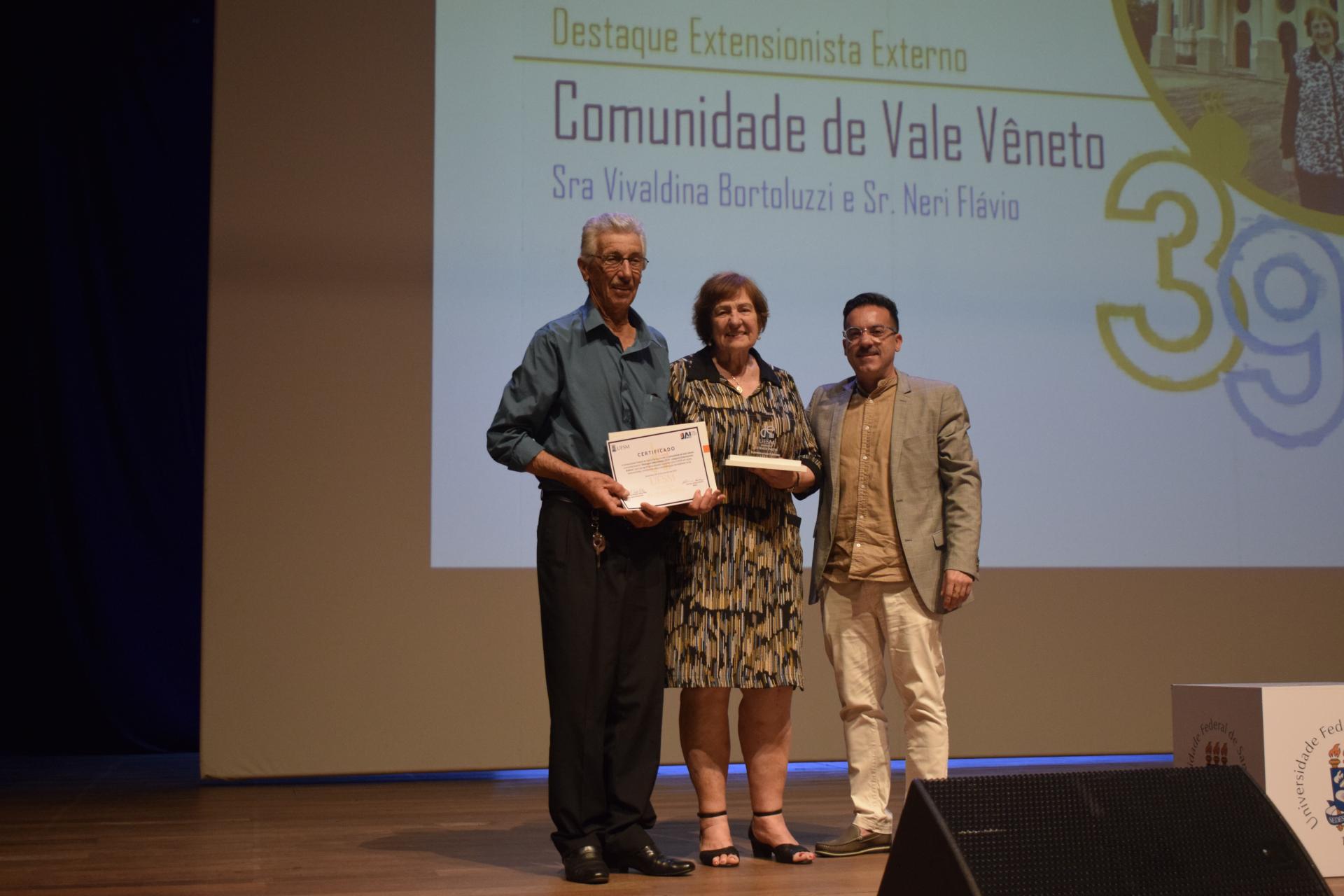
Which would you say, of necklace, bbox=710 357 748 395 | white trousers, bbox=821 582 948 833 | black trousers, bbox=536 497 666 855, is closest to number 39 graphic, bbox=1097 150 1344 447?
white trousers, bbox=821 582 948 833

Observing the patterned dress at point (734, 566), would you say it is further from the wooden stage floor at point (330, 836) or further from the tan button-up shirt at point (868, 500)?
the wooden stage floor at point (330, 836)

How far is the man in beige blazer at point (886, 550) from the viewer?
9.52 feet

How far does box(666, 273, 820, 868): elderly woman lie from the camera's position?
108 inches

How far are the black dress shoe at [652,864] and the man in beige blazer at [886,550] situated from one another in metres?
0.39

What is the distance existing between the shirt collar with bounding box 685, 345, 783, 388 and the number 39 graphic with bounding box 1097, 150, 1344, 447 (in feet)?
7.66

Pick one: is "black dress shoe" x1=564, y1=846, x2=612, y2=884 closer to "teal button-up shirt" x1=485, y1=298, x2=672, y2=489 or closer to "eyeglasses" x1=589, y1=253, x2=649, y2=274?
"teal button-up shirt" x1=485, y1=298, x2=672, y2=489

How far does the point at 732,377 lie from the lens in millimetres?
2902

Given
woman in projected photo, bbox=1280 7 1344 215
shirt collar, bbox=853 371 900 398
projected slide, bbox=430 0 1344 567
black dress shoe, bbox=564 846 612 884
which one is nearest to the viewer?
black dress shoe, bbox=564 846 612 884

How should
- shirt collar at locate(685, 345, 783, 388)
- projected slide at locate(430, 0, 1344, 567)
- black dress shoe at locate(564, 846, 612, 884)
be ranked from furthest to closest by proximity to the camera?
projected slide at locate(430, 0, 1344, 567) < shirt collar at locate(685, 345, 783, 388) < black dress shoe at locate(564, 846, 612, 884)

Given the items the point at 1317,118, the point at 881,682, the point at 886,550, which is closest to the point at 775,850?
the point at 881,682

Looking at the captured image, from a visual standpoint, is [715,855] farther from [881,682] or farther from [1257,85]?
[1257,85]

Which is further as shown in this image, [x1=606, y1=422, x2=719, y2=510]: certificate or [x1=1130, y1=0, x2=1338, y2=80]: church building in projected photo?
[x1=1130, y1=0, x2=1338, y2=80]: church building in projected photo

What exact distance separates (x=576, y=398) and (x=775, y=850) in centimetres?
111

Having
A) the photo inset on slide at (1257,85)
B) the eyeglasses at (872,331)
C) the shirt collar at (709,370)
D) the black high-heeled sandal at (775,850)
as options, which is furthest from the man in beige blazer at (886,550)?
the photo inset on slide at (1257,85)
